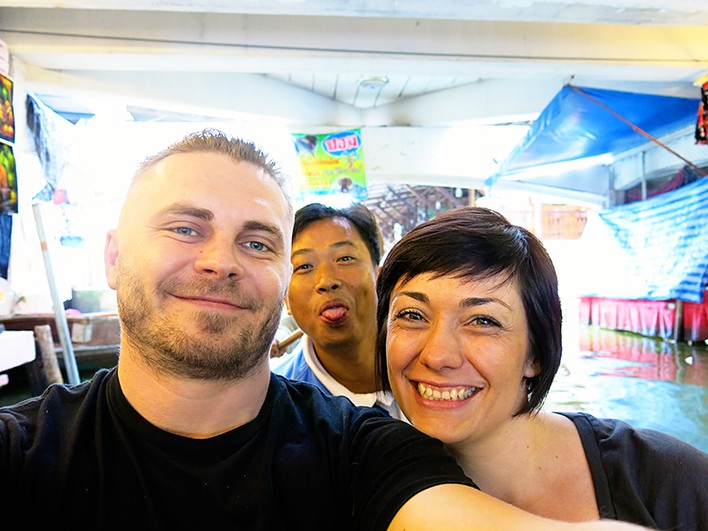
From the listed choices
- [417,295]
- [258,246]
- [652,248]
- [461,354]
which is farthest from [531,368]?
[652,248]

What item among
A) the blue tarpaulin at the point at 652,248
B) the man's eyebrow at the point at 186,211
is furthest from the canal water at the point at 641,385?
the man's eyebrow at the point at 186,211

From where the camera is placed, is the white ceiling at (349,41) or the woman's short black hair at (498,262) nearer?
the woman's short black hair at (498,262)

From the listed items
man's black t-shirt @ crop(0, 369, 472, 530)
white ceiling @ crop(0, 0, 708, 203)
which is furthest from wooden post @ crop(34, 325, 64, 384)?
man's black t-shirt @ crop(0, 369, 472, 530)

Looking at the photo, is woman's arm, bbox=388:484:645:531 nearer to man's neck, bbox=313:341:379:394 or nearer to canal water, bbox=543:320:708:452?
man's neck, bbox=313:341:379:394

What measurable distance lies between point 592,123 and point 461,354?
387 centimetres

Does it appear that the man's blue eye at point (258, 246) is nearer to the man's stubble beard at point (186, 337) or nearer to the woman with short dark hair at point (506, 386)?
the man's stubble beard at point (186, 337)

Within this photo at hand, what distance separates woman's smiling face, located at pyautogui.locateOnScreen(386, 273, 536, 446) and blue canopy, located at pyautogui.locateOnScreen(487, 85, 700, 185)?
9.69 ft

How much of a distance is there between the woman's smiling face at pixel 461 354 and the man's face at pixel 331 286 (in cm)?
60

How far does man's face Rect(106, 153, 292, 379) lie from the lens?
3.24 feet

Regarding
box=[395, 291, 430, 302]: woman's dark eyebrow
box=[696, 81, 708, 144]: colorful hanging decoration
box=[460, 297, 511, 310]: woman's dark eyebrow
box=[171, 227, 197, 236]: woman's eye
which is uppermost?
box=[696, 81, 708, 144]: colorful hanging decoration

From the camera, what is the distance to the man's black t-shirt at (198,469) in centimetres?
91

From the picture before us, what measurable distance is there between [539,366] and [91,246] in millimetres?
4589

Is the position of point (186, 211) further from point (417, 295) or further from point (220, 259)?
point (417, 295)

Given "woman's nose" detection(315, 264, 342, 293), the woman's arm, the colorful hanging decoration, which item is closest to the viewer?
the woman's arm
